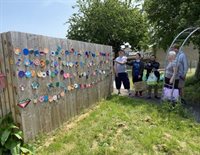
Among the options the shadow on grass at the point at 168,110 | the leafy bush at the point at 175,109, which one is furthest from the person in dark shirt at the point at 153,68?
the leafy bush at the point at 175,109

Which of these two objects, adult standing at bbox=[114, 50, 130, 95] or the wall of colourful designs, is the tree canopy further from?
the wall of colourful designs

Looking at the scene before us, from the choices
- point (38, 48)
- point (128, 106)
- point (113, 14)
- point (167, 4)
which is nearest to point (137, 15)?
point (113, 14)

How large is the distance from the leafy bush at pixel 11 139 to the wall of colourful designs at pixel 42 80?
121 mm

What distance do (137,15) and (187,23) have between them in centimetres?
2287

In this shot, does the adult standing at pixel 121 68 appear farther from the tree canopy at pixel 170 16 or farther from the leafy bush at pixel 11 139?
the leafy bush at pixel 11 139

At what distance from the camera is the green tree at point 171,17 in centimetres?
1084

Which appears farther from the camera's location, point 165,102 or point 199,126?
point 165,102

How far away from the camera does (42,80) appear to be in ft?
18.0

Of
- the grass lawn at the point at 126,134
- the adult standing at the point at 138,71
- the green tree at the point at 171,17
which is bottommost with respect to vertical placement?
the grass lawn at the point at 126,134

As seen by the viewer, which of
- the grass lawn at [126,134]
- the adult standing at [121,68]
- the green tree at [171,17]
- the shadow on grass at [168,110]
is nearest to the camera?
the grass lawn at [126,134]

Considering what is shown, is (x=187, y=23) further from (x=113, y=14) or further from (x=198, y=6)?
(x=113, y=14)

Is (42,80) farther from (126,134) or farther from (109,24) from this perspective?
(109,24)

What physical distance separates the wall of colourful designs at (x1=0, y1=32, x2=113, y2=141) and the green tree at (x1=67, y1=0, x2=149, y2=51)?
23.6 metres

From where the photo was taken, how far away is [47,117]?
5.67m
